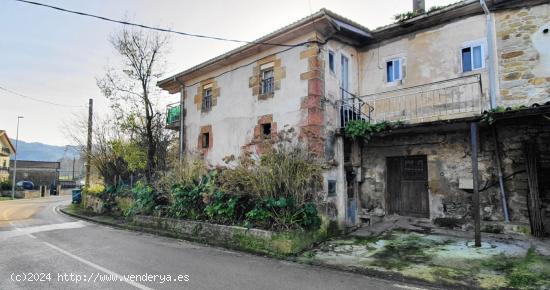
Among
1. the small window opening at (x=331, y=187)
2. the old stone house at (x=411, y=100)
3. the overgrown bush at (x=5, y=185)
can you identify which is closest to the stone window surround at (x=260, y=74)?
the old stone house at (x=411, y=100)

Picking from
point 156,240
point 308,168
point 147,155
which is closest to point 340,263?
point 308,168

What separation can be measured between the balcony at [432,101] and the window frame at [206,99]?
630 cm

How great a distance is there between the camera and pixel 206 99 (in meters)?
13.6

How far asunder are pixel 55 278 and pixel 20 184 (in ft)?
146

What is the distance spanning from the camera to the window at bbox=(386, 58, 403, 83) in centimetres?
1024

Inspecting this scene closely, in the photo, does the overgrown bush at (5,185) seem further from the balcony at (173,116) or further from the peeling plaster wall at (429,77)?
the peeling plaster wall at (429,77)

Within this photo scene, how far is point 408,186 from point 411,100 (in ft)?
8.88

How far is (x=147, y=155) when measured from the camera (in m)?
16.1

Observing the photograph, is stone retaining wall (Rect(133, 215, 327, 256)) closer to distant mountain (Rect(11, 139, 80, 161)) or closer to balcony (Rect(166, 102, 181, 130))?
balcony (Rect(166, 102, 181, 130))

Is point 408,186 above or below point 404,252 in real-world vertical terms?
above

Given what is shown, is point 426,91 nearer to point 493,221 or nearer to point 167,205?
point 493,221

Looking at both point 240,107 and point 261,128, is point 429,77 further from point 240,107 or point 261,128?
point 240,107

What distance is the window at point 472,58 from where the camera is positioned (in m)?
8.81

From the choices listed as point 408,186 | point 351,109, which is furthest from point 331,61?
point 408,186
